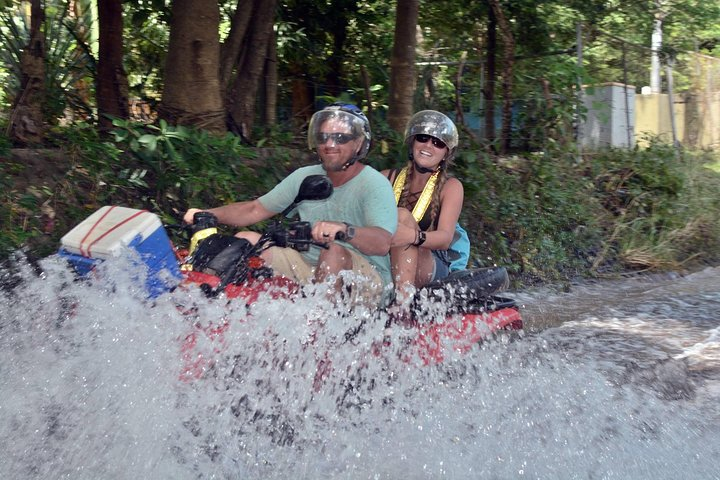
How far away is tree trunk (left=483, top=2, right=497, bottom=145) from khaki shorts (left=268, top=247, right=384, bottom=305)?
639 centimetres

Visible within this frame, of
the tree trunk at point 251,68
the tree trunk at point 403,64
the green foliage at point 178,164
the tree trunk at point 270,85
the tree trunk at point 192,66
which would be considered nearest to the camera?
the green foliage at point 178,164

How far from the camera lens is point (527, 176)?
977 cm

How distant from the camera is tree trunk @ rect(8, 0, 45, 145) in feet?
22.7

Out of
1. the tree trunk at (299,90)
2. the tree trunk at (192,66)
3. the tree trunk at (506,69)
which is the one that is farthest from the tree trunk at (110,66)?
the tree trunk at (506,69)

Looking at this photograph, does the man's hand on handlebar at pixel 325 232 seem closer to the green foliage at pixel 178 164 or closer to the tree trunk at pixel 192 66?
the green foliage at pixel 178 164

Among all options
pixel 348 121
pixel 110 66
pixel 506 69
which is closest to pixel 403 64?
Answer: pixel 506 69

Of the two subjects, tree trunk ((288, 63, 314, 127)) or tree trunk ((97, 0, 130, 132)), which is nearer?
tree trunk ((97, 0, 130, 132))

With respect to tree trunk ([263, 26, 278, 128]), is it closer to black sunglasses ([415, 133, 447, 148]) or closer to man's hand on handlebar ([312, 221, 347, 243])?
black sunglasses ([415, 133, 447, 148])

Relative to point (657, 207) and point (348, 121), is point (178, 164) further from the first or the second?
point (657, 207)

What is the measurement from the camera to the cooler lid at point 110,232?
3266mm

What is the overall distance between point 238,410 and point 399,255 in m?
1.29

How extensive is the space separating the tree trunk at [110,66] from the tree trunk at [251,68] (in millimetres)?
978

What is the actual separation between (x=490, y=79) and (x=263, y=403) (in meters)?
8.74

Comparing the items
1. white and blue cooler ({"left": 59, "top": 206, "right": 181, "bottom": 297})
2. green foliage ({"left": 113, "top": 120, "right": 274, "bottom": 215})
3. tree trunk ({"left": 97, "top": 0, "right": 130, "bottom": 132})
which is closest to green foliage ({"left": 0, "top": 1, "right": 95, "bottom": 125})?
tree trunk ({"left": 97, "top": 0, "right": 130, "bottom": 132})
